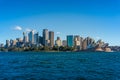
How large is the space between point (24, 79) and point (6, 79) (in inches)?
117

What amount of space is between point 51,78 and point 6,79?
736 centimetres

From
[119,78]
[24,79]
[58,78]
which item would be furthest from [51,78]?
[119,78]

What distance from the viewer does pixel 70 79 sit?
131 ft

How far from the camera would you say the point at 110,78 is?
1628 inches

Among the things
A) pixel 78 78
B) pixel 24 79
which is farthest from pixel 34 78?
pixel 78 78

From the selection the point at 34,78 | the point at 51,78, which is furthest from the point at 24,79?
the point at 51,78

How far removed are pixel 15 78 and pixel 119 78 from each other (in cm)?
1731

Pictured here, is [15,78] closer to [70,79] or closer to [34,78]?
[34,78]

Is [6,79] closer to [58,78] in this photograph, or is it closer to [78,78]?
[58,78]

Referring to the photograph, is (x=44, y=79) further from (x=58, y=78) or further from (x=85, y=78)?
(x=85, y=78)

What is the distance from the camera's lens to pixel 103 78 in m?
41.4

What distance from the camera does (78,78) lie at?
4103 cm

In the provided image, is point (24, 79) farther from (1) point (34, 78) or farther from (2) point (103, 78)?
(2) point (103, 78)

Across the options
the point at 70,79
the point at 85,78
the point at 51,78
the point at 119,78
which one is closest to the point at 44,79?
the point at 51,78
